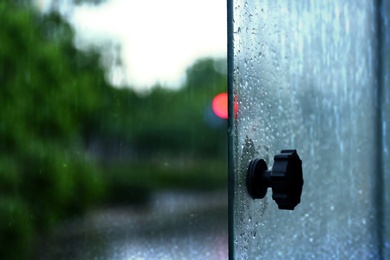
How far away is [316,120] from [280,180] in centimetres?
50

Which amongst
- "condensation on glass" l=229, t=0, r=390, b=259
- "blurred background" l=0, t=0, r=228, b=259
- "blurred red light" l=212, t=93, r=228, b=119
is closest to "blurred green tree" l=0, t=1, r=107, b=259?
"blurred background" l=0, t=0, r=228, b=259

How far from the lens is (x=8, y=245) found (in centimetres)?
138

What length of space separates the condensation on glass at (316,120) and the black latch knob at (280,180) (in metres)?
0.02

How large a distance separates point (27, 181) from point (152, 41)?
0.56 m

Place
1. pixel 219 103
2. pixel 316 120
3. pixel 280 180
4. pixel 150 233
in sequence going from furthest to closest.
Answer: pixel 219 103
pixel 150 233
pixel 316 120
pixel 280 180

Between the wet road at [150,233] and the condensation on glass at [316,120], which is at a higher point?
the condensation on glass at [316,120]

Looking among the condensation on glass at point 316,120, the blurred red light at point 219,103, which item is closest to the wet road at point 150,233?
the blurred red light at point 219,103

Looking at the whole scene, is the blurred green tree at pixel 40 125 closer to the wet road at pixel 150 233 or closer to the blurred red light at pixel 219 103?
the wet road at pixel 150 233

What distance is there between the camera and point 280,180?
0.59 metres

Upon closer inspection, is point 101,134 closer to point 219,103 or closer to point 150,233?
point 150,233

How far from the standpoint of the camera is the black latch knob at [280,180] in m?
0.59

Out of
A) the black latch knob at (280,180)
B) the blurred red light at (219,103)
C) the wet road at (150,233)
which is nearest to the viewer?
the black latch knob at (280,180)

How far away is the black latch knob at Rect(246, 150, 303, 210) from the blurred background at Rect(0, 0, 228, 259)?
831 millimetres

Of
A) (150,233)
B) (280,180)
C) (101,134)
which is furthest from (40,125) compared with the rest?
(280,180)
